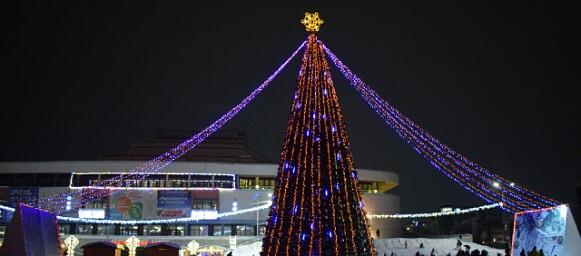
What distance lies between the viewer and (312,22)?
1742cm

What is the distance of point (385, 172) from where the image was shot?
58.7 meters

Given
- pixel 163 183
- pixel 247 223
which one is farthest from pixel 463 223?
pixel 163 183

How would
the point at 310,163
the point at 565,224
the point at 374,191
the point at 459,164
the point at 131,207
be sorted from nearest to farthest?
the point at 310,163
the point at 565,224
the point at 459,164
the point at 131,207
the point at 374,191

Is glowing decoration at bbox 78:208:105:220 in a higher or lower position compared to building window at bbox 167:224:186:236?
higher

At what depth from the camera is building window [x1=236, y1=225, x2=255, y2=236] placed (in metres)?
51.6

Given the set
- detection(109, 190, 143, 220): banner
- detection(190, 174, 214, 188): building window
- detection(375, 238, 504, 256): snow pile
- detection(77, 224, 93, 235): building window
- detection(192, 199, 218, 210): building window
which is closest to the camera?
detection(375, 238, 504, 256): snow pile

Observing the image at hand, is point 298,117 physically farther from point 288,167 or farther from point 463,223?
point 463,223

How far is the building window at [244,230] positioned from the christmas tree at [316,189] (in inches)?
1427

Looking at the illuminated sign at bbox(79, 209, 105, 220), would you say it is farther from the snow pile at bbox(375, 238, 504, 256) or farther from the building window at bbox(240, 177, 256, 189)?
the snow pile at bbox(375, 238, 504, 256)

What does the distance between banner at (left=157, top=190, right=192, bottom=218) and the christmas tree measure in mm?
35839

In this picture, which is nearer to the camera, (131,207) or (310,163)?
(310,163)

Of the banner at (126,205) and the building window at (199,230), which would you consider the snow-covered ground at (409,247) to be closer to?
the building window at (199,230)

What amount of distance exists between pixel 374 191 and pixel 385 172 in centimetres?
229

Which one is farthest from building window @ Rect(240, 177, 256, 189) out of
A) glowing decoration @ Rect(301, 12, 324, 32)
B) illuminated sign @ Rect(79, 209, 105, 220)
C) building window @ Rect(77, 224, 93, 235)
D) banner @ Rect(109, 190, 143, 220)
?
glowing decoration @ Rect(301, 12, 324, 32)
